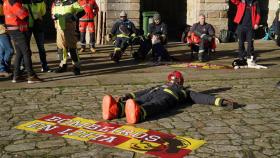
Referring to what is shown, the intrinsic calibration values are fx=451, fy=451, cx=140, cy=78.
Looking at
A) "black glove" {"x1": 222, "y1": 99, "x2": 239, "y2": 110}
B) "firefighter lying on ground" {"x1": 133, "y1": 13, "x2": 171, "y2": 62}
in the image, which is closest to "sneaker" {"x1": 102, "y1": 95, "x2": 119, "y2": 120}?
"black glove" {"x1": 222, "y1": 99, "x2": 239, "y2": 110}

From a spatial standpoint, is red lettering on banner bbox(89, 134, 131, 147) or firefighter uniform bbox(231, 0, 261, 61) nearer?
red lettering on banner bbox(89, 134, 131, 147)

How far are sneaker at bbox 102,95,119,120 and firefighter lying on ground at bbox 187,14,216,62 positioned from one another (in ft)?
20.4

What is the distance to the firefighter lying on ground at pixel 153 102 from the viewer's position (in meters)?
6.50

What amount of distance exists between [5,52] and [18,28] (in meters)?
1.08

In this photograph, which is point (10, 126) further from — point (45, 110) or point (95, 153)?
point (95, 153)

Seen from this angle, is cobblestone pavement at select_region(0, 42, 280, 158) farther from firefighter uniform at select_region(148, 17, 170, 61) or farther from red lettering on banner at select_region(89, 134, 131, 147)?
firefighter uniform at select_region(148, 17, 170, 61)

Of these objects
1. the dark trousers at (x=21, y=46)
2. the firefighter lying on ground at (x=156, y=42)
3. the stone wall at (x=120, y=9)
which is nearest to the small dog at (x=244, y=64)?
the firefighter lying on ground at (x=156, y=42)

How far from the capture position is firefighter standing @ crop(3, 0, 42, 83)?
29.0 feet

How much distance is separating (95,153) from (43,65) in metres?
5.51

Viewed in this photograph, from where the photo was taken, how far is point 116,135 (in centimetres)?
601

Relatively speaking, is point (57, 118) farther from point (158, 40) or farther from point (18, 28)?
point (158, 40)

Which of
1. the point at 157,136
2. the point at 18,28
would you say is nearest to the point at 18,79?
the point at 18,28

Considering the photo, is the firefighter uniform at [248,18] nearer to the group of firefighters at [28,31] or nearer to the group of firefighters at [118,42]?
the group of firefighters at [118,42]

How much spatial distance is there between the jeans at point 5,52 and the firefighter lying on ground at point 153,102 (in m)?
3.77
